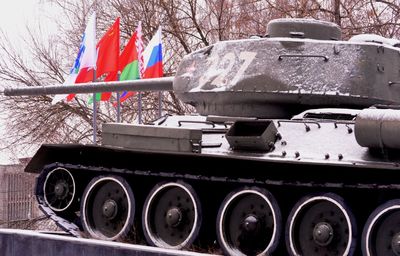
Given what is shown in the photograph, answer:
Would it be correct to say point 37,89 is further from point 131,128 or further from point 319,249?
point 319,249

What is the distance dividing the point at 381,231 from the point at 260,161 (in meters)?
1.36

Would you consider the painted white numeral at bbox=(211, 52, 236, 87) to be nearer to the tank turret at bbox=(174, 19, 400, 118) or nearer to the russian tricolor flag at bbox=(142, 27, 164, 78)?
the tank turret at bbox=(174, 19, 400, 118)

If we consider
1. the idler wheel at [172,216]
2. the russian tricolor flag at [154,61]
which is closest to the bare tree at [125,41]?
the russian tricolor flag at [154,61]

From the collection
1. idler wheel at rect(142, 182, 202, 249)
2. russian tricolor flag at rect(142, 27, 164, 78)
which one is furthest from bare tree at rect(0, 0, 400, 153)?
idler wheel at rect(142, 182, 202, 249)

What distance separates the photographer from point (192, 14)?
79.8 ft

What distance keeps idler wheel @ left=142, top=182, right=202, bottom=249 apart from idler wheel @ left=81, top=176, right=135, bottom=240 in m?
0.25

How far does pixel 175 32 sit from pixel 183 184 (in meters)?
15.5

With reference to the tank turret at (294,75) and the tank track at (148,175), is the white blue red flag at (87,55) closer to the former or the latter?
the tank track at (148,175)

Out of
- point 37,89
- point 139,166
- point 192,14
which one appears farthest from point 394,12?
point 139,166

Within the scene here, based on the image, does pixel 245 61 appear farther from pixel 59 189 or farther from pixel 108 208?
pixel 59 189

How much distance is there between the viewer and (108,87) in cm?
1241

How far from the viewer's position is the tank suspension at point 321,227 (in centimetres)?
815

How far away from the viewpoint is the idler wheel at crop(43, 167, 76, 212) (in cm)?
1027

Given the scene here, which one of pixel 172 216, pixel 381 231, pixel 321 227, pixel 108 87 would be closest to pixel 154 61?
pixel 108 87
